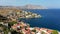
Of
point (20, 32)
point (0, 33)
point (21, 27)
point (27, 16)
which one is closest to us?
point (0, 33)

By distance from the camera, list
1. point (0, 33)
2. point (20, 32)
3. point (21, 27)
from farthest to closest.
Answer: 1. point (21, 27)
2. point (20, 32)
3. point (0, 33)

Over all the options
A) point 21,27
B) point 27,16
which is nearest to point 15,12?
point 27,16

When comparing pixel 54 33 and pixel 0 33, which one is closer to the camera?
pixel 0 33

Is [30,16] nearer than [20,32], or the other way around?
[20,32]

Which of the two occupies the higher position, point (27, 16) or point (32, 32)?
point (32, 32)

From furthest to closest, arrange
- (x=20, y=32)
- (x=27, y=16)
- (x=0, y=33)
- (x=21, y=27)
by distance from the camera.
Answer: (x=27, y=16)
(x=21, y=27)
(x=20, y=32)
(x=0, y=33)

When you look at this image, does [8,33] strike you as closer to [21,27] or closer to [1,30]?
[1,30]

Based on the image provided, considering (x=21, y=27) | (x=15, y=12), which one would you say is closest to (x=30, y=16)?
(x=15, y=12)

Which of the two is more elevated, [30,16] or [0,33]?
[0,33]

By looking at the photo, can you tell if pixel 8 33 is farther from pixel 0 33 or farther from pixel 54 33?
pixel 54 33
